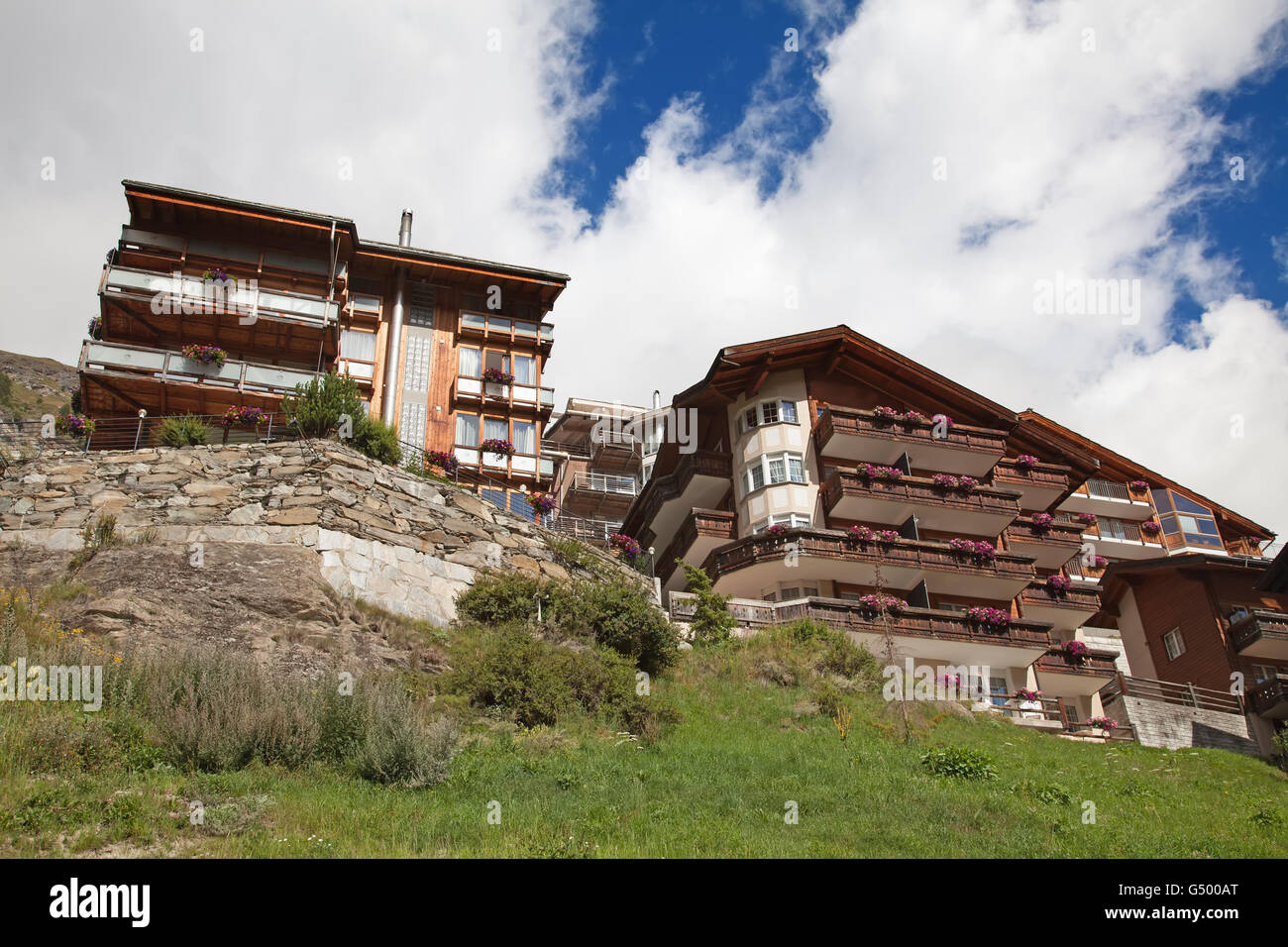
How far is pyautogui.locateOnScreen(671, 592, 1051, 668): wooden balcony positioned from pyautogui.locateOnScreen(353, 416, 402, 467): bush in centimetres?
A: 952

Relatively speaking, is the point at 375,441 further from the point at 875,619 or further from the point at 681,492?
the point at 875,619

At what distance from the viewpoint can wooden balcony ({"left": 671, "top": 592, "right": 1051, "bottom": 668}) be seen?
3188cm

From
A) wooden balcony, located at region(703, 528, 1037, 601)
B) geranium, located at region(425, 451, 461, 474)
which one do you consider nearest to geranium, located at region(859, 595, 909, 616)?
wooden balcony, located at region(703, 528, 1037, 601)

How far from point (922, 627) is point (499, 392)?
18.9 meters

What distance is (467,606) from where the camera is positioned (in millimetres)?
23797

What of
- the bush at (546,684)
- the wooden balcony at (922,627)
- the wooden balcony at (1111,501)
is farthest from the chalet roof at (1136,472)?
the bush at (546,684)

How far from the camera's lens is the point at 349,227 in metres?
37.4

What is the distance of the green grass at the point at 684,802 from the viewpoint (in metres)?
11.0

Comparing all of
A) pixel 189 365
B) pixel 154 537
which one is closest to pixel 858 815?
pixel 154 537

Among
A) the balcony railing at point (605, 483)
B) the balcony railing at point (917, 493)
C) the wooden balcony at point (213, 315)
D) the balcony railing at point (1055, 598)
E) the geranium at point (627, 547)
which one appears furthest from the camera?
the balcony railing at point (605, 483)

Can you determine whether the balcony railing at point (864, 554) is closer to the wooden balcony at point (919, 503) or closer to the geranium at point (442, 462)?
the wooden balcony at point (919, 503)

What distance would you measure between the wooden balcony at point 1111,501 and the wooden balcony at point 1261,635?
13.2 m

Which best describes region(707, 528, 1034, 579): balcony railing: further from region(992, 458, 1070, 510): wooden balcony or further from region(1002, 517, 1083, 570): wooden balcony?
region(992, 458, 1070, 510): wooden balcony

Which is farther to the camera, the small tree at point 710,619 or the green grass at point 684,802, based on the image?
the small tree at point 710,619
